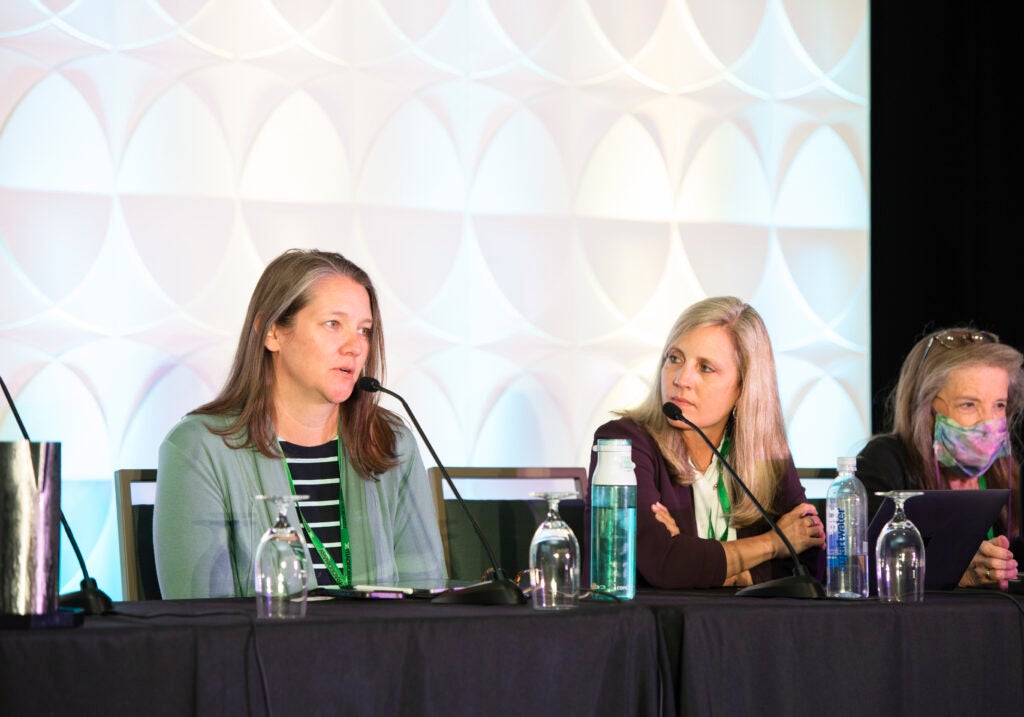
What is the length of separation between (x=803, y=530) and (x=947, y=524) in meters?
0.32

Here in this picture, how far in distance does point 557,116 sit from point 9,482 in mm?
2571

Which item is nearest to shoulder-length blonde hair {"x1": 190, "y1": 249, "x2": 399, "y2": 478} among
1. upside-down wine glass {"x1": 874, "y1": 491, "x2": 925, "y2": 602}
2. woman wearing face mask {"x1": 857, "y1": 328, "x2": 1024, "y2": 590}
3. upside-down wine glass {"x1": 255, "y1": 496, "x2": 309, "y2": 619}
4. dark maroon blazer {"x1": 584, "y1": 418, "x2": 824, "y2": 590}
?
dark maroon blazer {"x1": 584, "y1": 418, "x2": 824, "y2": 590}

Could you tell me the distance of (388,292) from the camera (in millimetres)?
3520

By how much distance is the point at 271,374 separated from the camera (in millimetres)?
2473

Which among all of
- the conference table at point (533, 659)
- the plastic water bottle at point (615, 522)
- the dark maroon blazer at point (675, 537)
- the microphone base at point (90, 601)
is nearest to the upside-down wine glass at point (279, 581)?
the conference table at point (533, 659)

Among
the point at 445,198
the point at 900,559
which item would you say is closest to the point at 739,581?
the point at 900,559

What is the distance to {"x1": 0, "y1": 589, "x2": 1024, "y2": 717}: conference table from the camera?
1.37m

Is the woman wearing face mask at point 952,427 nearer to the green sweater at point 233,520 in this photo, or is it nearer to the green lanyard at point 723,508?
the green lanyard at point 723,508

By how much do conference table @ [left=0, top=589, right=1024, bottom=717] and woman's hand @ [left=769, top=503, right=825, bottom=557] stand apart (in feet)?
1.36

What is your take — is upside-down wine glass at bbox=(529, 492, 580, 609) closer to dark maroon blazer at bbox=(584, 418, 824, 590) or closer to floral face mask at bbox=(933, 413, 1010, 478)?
dark maroon blazer at bbox=(584, 418, 824, 590)

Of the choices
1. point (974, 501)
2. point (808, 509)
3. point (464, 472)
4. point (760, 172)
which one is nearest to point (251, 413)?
point (464, 472)

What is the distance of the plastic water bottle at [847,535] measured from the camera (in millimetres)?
2000

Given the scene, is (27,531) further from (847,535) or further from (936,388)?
(936,388)

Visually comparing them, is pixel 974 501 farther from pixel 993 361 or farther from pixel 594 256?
pixel 594 256
